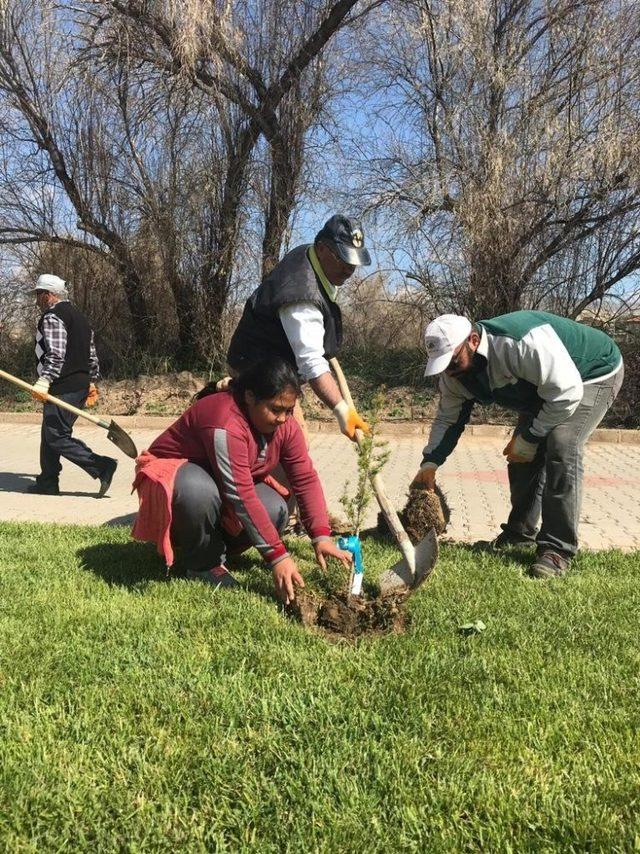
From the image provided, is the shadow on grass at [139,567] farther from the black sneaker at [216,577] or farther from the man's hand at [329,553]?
the man's hand at [329,553]

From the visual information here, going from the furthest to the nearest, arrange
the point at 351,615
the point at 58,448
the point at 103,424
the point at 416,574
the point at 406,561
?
the point at 58,448 → the point at 103,424 → the point at 406,561 → the point at 416,574 → the point at 351,615

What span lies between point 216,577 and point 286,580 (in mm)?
578

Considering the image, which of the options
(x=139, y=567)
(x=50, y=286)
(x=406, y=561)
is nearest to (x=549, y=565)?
(x=406, y=561)

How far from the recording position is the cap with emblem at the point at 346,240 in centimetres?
359

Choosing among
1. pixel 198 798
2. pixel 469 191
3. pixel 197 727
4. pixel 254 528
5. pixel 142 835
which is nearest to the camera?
pixel 142 835

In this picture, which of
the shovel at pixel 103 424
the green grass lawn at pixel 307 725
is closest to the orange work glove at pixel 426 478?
the green grass lawn at pixel 307 725

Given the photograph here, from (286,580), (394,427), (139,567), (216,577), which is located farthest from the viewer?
(394,427)

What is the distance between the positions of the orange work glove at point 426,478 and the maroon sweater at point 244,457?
986 mm

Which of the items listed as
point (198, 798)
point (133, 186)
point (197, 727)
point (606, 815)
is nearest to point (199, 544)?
point (197, 727)

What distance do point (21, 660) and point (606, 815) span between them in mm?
2029

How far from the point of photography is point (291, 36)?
11.1 metres

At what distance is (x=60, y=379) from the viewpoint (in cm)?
631

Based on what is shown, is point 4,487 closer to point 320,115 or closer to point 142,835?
point 142,835

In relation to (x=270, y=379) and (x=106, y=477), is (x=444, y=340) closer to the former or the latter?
(x=270, y=379)
